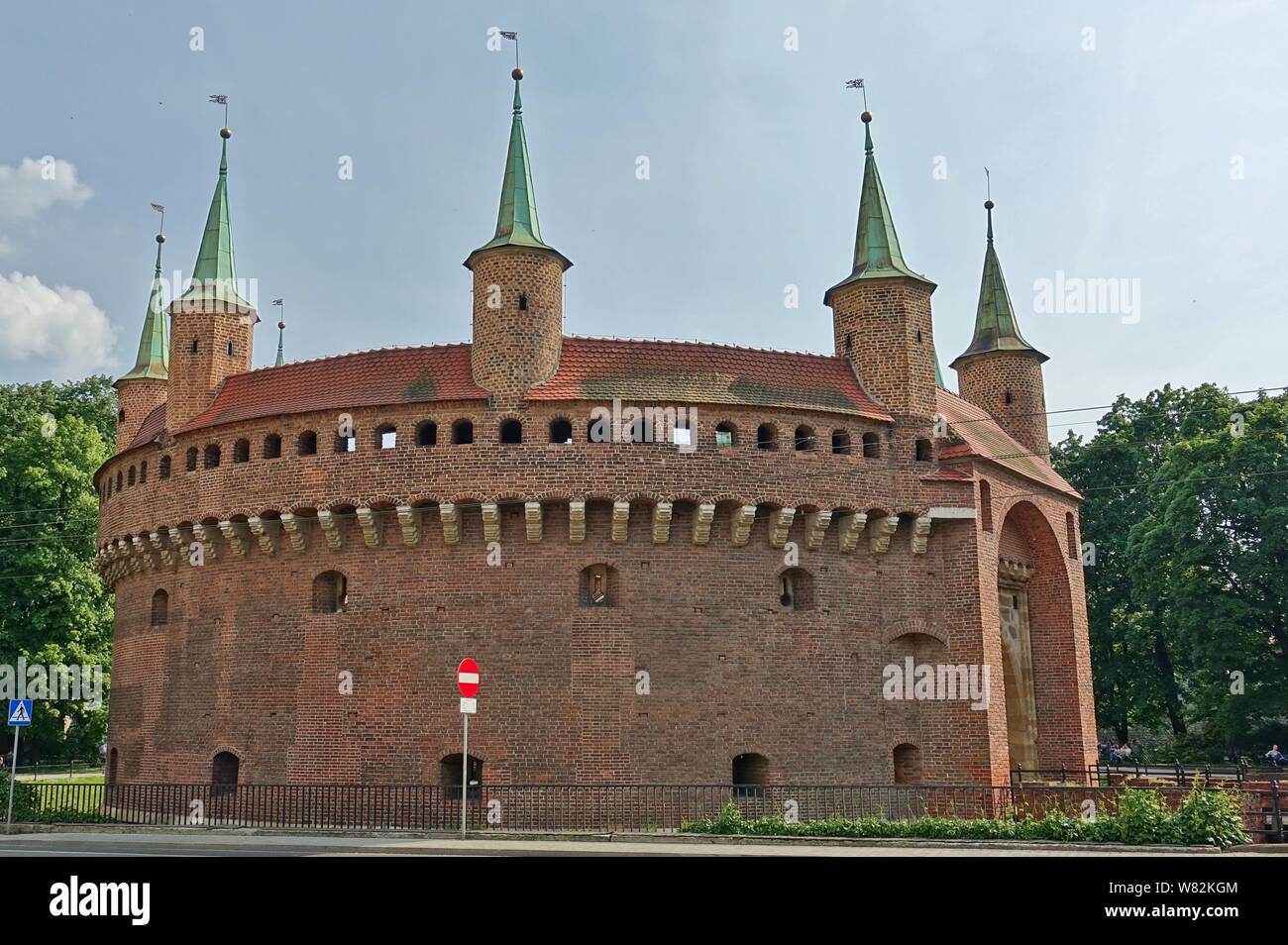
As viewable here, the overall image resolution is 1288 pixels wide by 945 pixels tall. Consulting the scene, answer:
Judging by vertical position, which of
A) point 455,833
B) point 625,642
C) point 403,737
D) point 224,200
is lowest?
point 455,833

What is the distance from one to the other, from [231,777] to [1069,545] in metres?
21.9

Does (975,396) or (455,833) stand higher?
(975,396)

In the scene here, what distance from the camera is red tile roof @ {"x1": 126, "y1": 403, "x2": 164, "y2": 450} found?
1140 inches

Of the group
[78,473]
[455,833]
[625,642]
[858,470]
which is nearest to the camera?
[455,833]

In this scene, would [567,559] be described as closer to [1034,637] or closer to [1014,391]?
[1034,637]

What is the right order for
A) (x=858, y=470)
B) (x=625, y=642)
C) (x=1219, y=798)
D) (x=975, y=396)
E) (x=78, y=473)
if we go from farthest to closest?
(x=78, y=473)
(x=975, y=396)
(x=858, y=470)
(x=625, y=642)
(x=1219, y=798)

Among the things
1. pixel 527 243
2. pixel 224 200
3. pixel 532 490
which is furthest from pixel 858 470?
pixel 224 200

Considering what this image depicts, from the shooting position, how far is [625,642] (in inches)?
952

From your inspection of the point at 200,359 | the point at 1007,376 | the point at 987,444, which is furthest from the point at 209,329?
the point at 1007,376

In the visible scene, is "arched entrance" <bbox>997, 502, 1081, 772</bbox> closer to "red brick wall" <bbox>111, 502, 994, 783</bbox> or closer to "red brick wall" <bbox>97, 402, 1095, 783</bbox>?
"red brick wall" <bbox>97, 402, 1095, 783</bbox>

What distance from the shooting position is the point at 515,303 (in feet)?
84.5

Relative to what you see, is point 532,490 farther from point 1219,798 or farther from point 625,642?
point 1219,798

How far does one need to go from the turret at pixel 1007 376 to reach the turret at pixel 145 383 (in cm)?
2331

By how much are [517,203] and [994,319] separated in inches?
611
